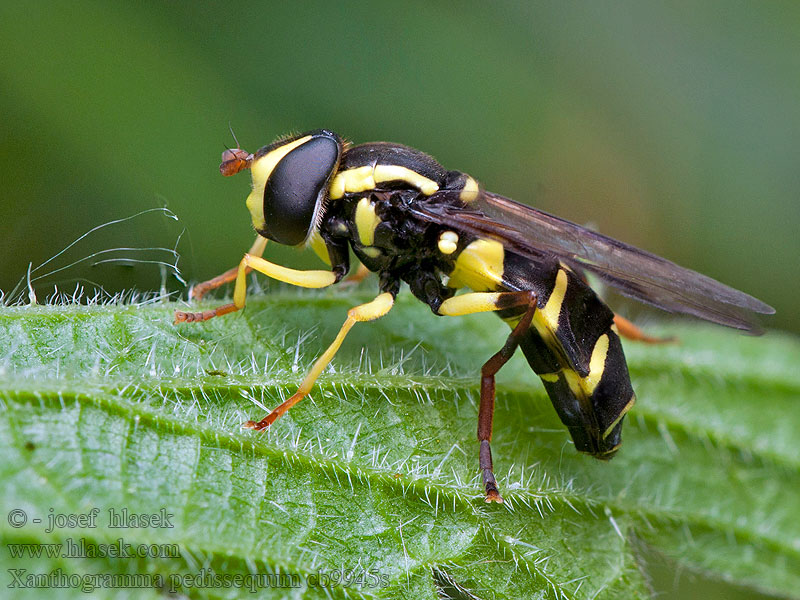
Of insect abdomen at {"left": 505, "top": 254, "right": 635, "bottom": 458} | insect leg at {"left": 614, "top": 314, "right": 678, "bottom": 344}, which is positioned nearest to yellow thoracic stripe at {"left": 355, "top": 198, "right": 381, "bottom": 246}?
insect abdomen at {"left": 505, "top": 254, "right": 635, "bottom": 458}

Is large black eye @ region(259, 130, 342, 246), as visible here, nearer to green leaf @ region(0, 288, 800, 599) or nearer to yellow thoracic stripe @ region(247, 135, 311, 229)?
yellow thoracic stripe @ region(247, 135, 311, 229)

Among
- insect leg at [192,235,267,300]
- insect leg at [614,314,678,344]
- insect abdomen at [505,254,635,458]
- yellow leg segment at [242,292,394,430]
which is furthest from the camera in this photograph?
insect leg at [614,314,678,344]

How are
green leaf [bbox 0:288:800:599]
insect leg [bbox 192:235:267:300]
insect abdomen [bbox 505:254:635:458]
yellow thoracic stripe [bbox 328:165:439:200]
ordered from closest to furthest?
1. green leaf [bbox 0:288:800:599]
2. insect abdomen [bbox 505:254:635:458]
3. yellow thoracic stripe [bbox 328:165:439:200]
4. insect leg [bbox 192:235:267:300]

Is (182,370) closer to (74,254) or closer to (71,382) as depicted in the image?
(71,382)

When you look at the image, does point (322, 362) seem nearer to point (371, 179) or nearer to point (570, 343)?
point (371, 179)

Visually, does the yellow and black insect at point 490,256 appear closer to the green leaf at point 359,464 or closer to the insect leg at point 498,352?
the insect leg at point 498,352

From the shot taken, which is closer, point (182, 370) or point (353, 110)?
point (182, 370)

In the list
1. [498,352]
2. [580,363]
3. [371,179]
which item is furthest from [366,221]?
[580,363]

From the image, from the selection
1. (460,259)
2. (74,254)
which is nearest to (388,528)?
(460,259)
